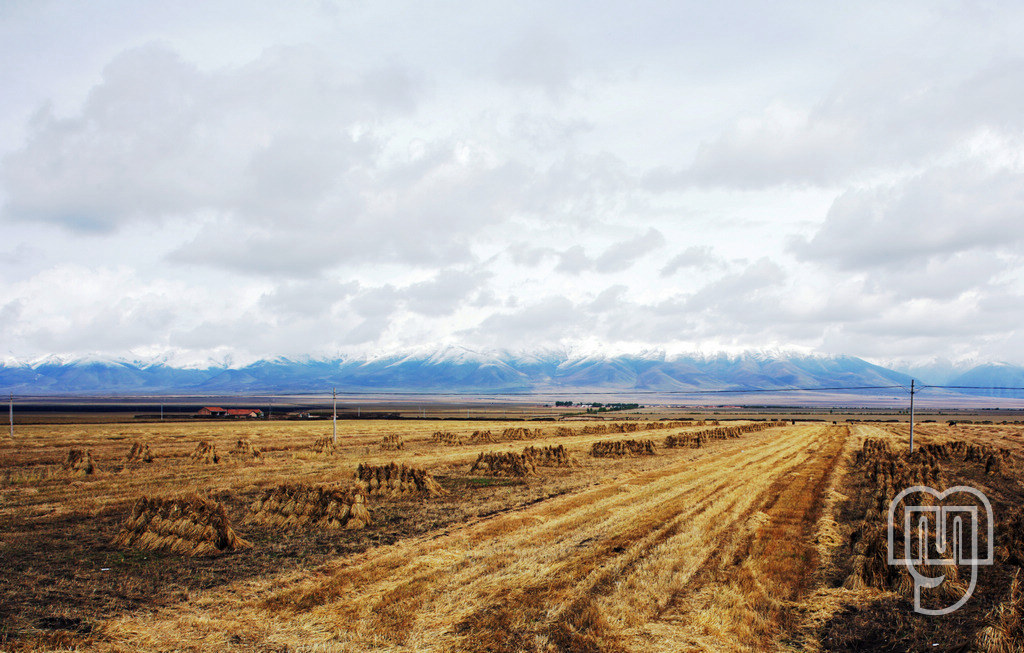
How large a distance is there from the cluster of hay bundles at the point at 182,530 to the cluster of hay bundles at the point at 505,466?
1551cm

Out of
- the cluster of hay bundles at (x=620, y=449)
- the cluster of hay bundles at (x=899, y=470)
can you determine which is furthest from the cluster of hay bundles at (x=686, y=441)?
the cluster of hay bundles at (x=899, y=470)

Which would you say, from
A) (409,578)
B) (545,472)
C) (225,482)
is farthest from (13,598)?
(545,472)

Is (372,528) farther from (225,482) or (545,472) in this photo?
(545,472)

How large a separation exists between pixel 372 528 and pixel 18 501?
14.9 metres

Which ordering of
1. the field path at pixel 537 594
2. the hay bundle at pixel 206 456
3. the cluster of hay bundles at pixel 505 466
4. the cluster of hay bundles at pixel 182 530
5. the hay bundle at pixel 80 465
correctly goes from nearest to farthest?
the field path at pixel 537 594
the cluster of hay bundles at pixel 182 530
the hay bundle at pixel 80 465
the cluster of hay bundles at pixel 505 466
the hay bundle at pixel 206 456

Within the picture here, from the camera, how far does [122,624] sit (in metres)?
9.48

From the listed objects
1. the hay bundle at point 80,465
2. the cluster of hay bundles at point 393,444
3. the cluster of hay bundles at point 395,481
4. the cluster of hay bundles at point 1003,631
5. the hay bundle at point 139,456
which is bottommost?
the cluster of hay bundles at point 393,444

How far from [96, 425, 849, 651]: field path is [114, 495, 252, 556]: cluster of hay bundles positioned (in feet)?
10.9

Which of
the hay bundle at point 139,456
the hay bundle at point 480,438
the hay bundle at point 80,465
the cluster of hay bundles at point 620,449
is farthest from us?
the hay bundle at point 480,438

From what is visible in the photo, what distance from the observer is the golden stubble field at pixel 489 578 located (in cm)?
905

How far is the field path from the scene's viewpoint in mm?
8961

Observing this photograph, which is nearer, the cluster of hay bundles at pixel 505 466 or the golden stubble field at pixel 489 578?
the golden stubble field at pixel 489 578

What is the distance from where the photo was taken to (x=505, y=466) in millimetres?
29391

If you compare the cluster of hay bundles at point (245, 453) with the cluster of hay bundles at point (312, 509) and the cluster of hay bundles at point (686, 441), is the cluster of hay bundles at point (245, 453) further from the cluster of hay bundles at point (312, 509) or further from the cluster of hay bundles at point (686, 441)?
the cluster of hay bundles at point (686, 441)
